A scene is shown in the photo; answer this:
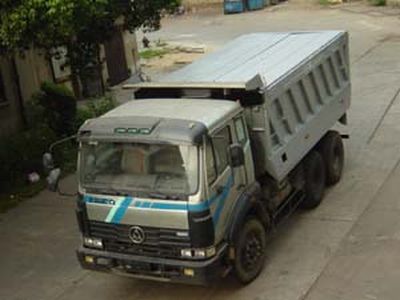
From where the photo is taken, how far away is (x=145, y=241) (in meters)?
7.85

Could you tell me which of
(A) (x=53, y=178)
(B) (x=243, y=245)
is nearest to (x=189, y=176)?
(B) (x=243, y=245)

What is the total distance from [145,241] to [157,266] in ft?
1.05

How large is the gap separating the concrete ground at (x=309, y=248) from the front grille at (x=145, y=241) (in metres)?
0.90

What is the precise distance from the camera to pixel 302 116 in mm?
10195

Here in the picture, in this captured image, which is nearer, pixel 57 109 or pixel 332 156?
pixel 332 156

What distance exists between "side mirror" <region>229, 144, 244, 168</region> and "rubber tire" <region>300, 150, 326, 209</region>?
270cm

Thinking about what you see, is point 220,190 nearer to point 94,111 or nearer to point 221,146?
point 221,146

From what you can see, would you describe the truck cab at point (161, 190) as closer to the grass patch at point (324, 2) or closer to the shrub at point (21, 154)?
the shrub at point (21, 154)

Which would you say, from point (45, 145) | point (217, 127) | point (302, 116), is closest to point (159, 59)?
point (45, 145)

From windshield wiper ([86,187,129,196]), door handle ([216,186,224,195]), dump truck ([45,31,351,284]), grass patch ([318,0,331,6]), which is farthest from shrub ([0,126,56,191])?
grass patch ([318,0,331,6])

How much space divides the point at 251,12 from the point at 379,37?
13.6 m

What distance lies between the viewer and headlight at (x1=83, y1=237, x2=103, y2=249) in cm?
819

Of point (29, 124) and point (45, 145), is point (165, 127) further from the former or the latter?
point (29, 124)

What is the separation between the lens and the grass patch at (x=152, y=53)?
93.0ft
